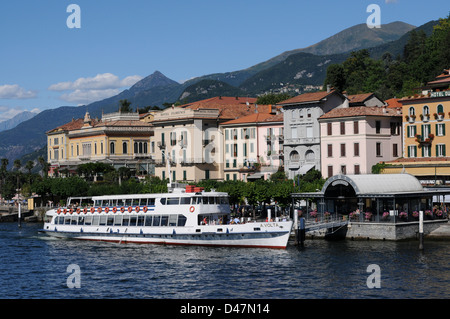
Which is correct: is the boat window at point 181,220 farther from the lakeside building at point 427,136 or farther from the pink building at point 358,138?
the pink building at point 358,138

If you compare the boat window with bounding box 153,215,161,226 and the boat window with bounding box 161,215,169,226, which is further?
the boat window with bounding box 153,215,161,226

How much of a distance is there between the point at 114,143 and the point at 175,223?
74131 millimetres

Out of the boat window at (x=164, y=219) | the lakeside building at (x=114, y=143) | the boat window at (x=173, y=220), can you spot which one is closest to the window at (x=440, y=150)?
the boat window at (x=173, y=220)

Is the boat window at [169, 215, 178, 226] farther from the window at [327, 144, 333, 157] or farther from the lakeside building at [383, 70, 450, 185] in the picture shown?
the window at [327, 144, 333, 157]

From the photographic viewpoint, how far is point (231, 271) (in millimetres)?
51406

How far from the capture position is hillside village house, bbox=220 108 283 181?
104 meters

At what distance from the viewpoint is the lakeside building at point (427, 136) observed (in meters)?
84.7

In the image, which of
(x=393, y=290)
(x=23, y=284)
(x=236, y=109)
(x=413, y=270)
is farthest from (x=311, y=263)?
(x=236, y=109)

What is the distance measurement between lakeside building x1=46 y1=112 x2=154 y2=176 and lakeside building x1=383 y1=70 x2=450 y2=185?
57.9 meters

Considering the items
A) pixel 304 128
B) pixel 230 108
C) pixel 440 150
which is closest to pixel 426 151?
pixel 440 150

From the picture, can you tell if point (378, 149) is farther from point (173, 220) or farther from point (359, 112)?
point (173, 220)

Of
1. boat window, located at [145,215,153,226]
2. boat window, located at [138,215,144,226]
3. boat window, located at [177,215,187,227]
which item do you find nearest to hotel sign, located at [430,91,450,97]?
boat window, located at [177,215,187,227]
